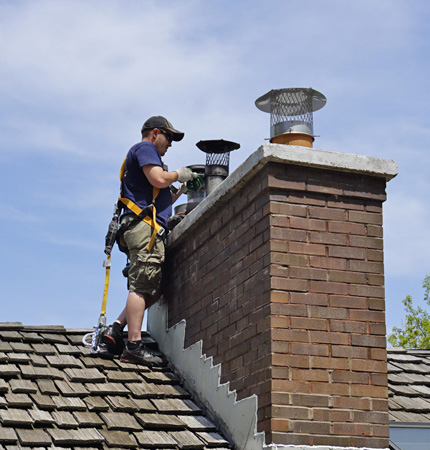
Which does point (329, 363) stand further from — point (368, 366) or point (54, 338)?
point (54, 338)

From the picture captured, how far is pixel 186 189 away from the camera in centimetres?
777

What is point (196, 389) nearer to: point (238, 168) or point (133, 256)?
point (133, 256)

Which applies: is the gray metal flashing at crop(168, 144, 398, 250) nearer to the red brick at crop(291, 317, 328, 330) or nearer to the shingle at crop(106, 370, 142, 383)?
the red brick at crop(291, 317, 328, 330)

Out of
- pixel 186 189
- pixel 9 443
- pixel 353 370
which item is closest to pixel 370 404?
pixel 353 370

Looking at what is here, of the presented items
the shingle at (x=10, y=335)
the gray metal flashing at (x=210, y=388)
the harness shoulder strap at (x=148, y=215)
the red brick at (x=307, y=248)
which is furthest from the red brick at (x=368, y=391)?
the shingle at (x=10, y=335)

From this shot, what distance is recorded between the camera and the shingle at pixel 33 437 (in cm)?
525

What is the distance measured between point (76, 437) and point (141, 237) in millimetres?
2122

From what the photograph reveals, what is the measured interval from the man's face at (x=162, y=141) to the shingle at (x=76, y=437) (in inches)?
112

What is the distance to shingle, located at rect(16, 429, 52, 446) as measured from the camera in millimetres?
5250

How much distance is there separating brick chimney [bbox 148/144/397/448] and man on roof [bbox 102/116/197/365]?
975 millimetres

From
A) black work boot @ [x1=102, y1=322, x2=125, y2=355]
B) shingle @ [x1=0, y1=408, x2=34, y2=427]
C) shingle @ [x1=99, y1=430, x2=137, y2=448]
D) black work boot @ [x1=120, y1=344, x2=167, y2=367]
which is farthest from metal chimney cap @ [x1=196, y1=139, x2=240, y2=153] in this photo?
shingle @ [x1=0, y1=408, x2=34, y2=427]

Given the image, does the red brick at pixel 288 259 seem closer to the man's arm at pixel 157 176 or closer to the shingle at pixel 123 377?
the shingle at pixel 123 377

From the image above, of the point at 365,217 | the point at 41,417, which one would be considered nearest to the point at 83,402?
the point at 41,417

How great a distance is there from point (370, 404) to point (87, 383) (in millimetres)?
2137
